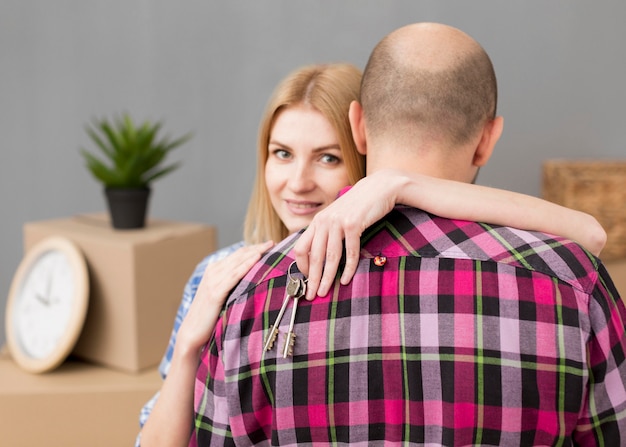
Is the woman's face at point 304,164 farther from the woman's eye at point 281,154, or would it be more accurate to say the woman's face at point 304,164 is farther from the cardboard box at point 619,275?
the cardboard box at point 619,275

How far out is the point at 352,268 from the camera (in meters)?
0.90

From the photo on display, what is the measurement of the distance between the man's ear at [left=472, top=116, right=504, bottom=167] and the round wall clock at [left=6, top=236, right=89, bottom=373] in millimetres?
1388

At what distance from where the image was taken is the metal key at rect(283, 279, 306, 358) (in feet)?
2.92

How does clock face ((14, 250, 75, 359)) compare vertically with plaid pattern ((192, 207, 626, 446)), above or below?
below

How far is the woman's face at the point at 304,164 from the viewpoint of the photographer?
59.7 inches

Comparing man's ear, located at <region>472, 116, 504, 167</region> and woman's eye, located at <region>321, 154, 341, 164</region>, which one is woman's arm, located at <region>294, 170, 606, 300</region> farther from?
woman's eye, located at <region>321, 154, 341, 164</region>

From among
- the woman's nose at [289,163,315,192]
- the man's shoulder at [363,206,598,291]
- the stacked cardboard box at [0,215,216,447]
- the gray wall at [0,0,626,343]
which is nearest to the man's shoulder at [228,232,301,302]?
the man's shoulder at [363,206,598,291]

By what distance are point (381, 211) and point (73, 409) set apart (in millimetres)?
1468

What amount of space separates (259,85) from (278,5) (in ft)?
1.06

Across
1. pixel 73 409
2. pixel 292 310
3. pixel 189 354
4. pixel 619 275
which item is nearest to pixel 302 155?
pixel 189 354

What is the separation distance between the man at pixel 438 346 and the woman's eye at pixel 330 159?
571 millimetres

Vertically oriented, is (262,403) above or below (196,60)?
below

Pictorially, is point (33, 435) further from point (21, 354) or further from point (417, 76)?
point (417, 76)

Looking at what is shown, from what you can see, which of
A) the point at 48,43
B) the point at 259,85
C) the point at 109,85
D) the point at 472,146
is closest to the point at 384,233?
the point at 472,146
